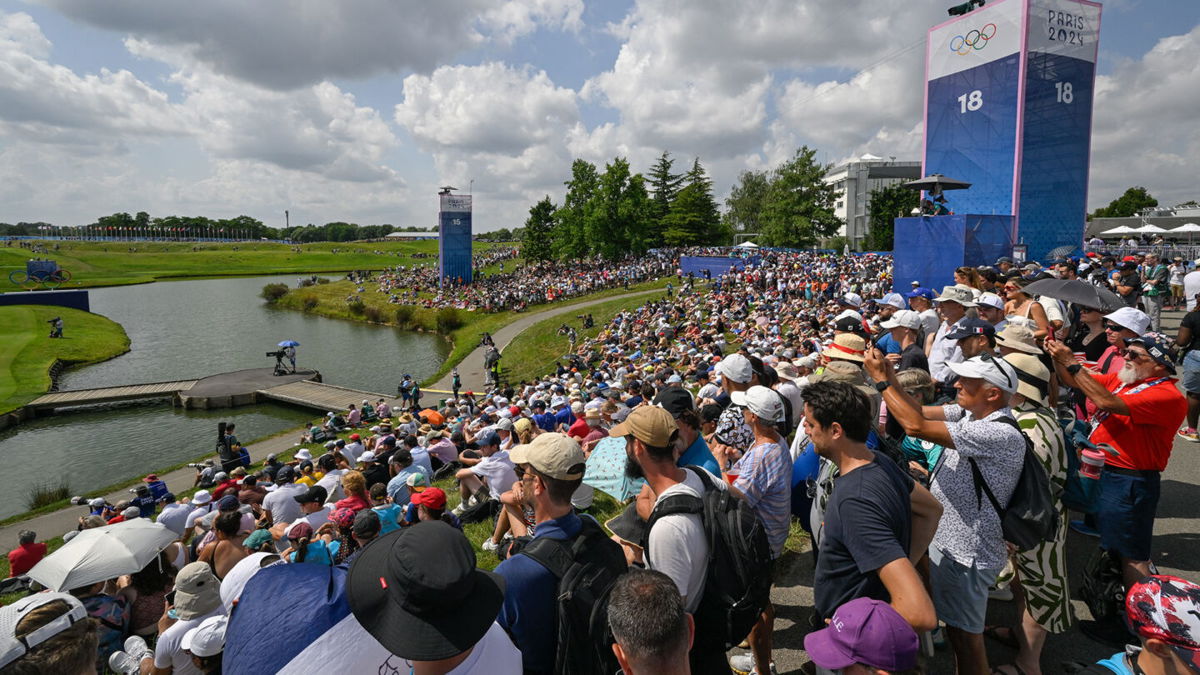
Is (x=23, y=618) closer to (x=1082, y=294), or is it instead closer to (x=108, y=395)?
(x=1082, y=294)

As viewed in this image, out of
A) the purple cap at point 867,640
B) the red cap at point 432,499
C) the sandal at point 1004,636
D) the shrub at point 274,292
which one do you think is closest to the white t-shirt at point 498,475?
the red cap at point 432,499

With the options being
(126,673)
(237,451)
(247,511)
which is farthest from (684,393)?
(237,451)

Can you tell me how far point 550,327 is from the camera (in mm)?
34438

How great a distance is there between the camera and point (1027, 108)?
71.0 ft

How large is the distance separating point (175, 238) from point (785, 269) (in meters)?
218

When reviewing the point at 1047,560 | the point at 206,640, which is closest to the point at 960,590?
the point at 1047,560

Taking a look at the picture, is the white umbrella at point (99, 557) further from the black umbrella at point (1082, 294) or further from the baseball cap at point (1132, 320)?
the black umbrella at point (1082, 294)

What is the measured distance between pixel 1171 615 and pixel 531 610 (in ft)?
8.38

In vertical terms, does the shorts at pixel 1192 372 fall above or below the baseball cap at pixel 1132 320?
below

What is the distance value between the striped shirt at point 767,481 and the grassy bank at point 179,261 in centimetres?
10038

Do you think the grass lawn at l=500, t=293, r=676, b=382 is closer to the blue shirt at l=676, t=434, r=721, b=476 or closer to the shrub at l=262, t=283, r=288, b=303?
the blue shirt at l=676, t=434, r=721, b=476

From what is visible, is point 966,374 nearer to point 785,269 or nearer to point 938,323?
point 938,323

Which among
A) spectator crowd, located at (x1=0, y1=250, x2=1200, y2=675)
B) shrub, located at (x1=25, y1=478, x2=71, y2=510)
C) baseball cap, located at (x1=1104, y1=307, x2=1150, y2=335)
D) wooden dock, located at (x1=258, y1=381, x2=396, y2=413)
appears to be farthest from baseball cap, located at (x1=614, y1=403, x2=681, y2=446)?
wooden dock, located at (x1=258, y1=381, x2=396, y2=413)

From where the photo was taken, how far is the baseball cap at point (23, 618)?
2146mm
